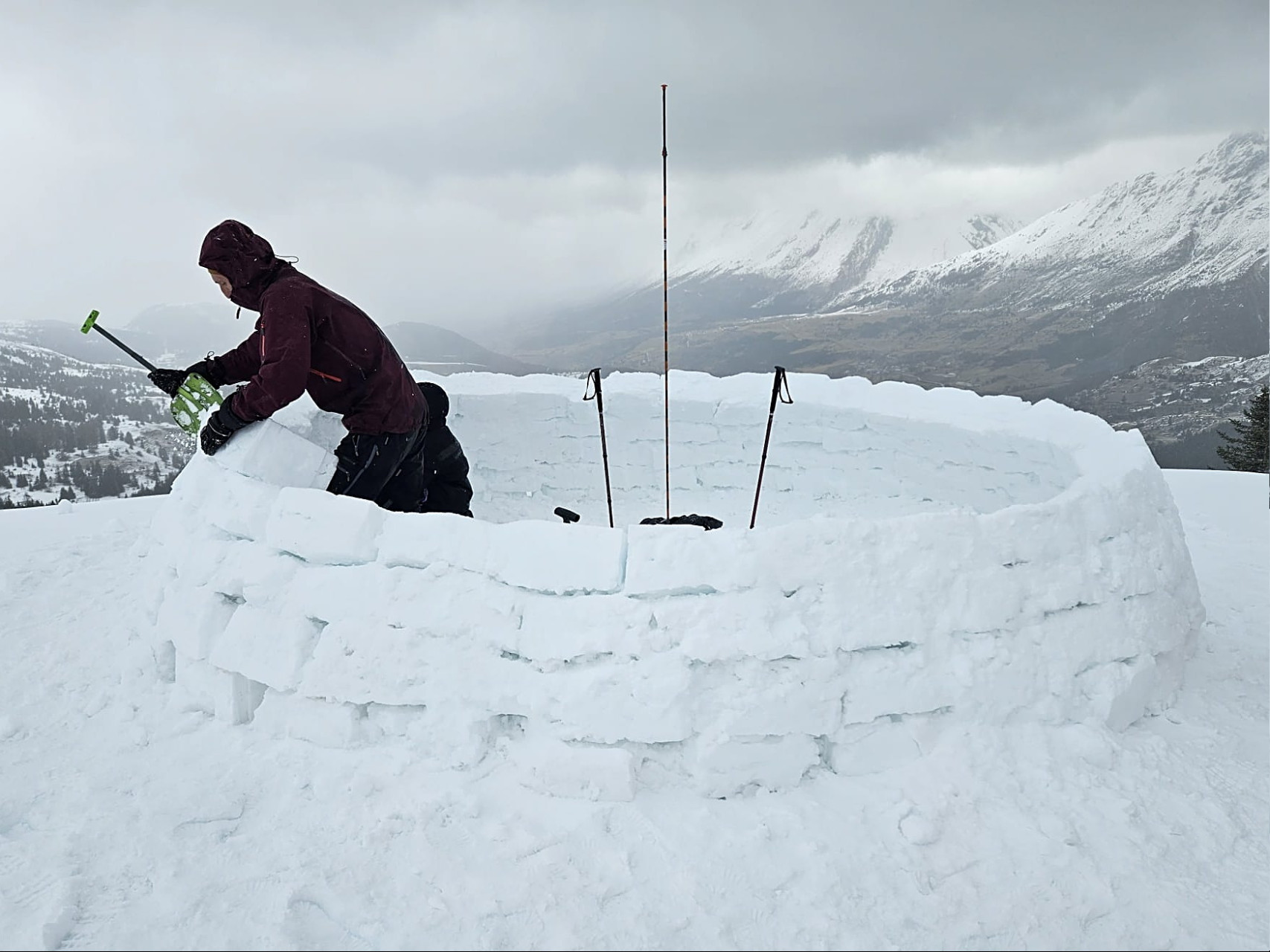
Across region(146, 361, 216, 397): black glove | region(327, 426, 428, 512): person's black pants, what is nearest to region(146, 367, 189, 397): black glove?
region(146, 361, 216, 397): black glove

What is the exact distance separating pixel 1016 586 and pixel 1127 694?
22.2 inches

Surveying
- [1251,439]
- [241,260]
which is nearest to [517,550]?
[241,260]

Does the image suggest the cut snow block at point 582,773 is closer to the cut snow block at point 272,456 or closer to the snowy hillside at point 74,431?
the cut snow block at point 272,456

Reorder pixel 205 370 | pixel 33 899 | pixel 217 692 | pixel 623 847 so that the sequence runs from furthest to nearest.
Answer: pixel 205 370 → pixel 217 692 → pixel 623 847 → pixel 33 899

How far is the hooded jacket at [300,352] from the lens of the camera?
2881mm

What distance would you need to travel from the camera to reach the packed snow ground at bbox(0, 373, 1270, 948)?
69.7 inches

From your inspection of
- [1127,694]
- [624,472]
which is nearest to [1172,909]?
[1127,694]

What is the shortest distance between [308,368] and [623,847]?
6.79 feet

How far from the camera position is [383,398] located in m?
3.25

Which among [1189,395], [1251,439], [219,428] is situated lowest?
[1251,439]

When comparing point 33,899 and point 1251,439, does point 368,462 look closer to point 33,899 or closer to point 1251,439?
point 33,899

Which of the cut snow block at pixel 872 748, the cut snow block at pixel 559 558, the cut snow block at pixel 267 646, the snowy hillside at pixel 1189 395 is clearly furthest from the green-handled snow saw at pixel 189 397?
the snowy hillside at pixel 1189 395

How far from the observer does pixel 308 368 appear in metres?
2.91

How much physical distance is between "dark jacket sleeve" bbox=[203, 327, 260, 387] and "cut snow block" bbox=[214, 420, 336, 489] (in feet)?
1.57
